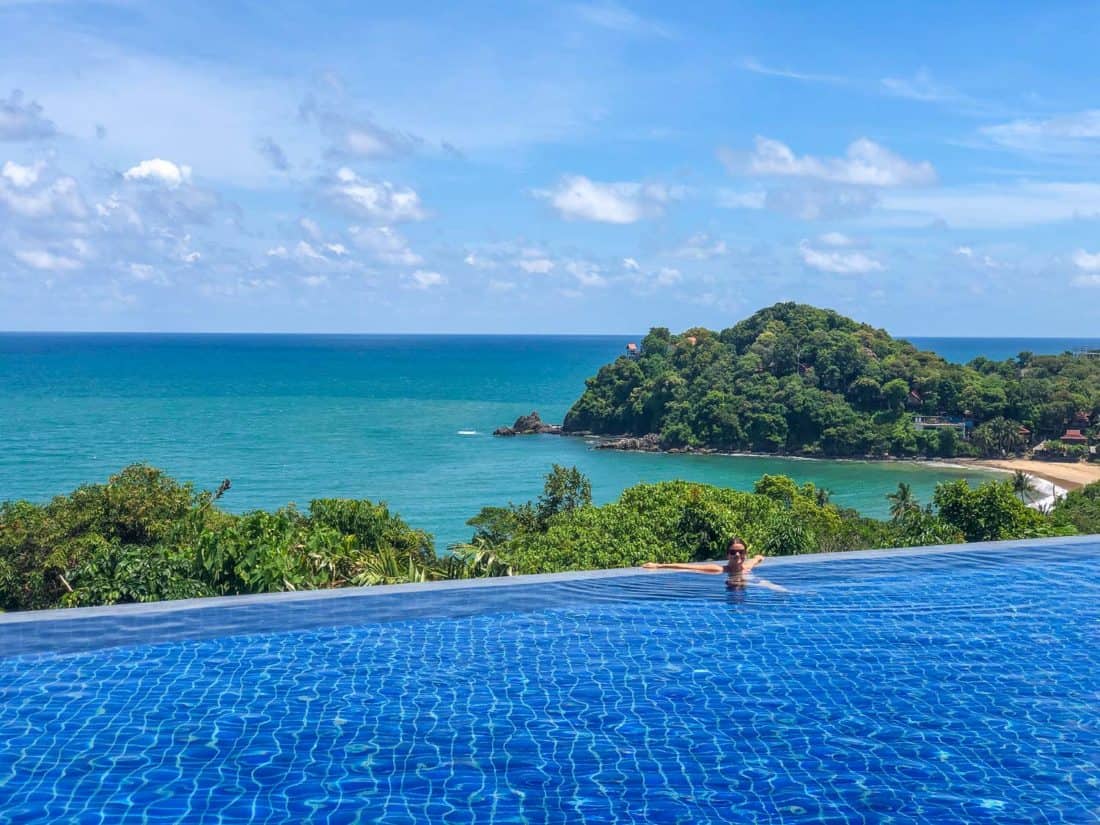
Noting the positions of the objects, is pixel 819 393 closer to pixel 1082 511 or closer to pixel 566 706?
pixel 1082 511

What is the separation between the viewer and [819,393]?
262 ft

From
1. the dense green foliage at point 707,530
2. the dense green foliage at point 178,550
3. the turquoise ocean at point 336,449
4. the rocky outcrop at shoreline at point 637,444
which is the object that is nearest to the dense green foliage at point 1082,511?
the dense green foliage at point 707,530

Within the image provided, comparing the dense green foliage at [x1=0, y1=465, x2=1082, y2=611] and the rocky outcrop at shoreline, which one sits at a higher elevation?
the dense green foliage at [x1=0, y1=465, x2=1082, y2=611]

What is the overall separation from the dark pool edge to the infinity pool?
0.21ft

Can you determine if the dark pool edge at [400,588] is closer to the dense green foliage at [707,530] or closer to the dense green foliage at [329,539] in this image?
the dense green foliage at [329,539]

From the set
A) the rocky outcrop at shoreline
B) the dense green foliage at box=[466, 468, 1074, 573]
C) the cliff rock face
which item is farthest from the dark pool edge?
the cliff rock face

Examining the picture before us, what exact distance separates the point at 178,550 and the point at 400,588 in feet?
10.7

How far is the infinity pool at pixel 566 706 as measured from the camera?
22.7ft

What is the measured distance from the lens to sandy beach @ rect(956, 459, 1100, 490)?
6096 cm

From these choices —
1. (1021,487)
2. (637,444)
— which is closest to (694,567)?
(1021,487)

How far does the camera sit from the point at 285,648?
9727mm

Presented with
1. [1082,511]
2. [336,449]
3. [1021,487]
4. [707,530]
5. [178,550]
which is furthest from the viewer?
[336,449]

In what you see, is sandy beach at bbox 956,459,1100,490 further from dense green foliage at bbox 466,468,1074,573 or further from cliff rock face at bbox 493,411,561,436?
dense green foliage at bbox 466,468,1074,573

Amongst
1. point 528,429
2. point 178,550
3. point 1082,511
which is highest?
point 178,550
